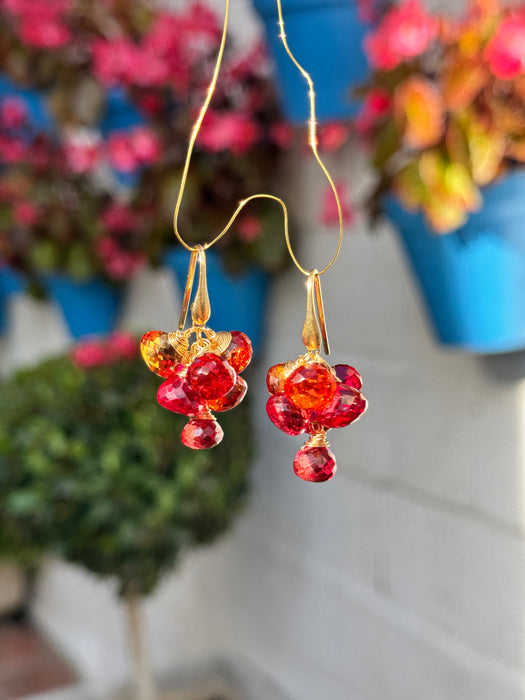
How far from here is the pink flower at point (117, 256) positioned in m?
1.57

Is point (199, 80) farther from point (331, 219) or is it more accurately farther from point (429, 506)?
point (429, 506)

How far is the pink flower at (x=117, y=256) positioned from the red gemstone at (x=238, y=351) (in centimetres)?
111

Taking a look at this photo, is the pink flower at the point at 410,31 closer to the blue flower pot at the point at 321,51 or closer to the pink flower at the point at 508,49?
the pink flower at the point at 508,49

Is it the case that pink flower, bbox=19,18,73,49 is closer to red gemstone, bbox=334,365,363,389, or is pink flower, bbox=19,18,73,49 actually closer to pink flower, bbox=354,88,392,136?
pink flower, bbox=354,88,392,136

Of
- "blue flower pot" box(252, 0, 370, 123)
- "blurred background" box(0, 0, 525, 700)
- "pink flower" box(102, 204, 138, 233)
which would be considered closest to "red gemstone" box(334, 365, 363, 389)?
"blurred background" box(0, 0, 525, 700)

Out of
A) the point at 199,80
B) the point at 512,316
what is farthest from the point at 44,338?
the point at 512,316

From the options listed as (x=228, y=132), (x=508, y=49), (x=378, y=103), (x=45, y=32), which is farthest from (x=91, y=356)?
(x=508, y=49)

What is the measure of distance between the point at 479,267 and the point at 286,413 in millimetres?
376

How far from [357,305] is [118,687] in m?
0.95

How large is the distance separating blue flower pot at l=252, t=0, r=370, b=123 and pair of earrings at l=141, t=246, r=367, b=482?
584mm

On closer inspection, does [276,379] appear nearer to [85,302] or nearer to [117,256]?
[117,256]

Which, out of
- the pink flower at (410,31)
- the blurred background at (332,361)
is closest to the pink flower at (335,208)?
the blurred background at (332,361)

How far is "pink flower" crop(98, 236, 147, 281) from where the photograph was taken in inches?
61.7

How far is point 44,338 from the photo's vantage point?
2344 mm
